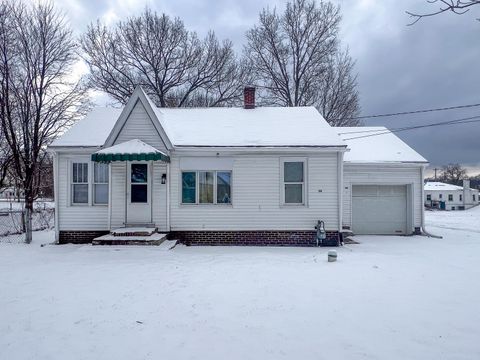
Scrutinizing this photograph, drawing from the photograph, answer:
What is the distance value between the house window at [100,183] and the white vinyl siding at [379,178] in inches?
391

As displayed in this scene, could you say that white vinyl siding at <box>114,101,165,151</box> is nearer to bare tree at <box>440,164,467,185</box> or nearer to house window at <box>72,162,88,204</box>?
house window at <box>72,162,88,204</box>

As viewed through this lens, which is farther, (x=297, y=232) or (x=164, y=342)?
(x=297, y=232)

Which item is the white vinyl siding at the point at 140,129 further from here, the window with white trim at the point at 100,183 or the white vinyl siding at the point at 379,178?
the white vinyl siding at the point at 379,178

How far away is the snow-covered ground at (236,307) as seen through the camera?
443 centimetres

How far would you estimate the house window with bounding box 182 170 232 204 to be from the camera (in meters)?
13.1

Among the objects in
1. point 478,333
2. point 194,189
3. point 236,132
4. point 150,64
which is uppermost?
point 150,64


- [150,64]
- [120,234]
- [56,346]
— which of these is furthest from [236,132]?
[150,64]

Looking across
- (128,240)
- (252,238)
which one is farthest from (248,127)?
(128,240)

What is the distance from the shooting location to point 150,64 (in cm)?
2661

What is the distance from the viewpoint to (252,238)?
42.7 ft

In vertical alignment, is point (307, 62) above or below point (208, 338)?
above

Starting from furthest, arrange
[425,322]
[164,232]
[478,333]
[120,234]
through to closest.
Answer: [164,232], [120,234], [425,322], [478,333]

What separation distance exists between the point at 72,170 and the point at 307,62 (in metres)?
20.8

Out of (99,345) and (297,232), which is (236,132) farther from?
(99,345)
